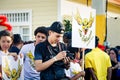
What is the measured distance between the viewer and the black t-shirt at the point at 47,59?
5.40 metres

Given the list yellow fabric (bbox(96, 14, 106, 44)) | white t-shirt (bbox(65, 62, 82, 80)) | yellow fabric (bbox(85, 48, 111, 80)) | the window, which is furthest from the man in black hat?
the window

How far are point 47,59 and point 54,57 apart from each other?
14 centimetres

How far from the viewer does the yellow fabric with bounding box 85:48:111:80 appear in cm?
707

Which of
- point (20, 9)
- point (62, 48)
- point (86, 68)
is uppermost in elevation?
point (20, 9)

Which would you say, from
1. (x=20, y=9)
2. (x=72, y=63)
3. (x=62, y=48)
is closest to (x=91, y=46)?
(x=72, y=63)

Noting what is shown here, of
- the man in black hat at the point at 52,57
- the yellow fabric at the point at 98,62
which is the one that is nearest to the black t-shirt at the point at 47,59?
the man in black hat at the point at 52,57

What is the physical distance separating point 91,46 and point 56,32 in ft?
4.67

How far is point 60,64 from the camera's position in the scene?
17.9 feet

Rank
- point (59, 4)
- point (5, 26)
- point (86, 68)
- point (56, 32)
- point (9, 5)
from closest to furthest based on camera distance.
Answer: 1. point (56, 32)
2. point (5, 26)
3. point (86, 68)
4. point (59, 4)
5. point (9, 5)

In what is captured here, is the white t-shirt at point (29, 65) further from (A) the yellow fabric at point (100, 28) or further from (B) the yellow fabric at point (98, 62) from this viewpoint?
(A) the yellow fabric at point (100, 28)

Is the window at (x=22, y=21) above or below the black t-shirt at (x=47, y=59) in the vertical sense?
above

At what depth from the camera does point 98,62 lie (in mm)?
7172

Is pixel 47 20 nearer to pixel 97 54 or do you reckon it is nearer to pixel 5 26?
pixel 97 54

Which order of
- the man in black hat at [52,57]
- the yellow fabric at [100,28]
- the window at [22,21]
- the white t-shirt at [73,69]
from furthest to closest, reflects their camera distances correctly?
the window at [22,21] < the yellow fabric at [100,28] < the white t-shirt at [73,69] < the man in black hat at [52,57]
